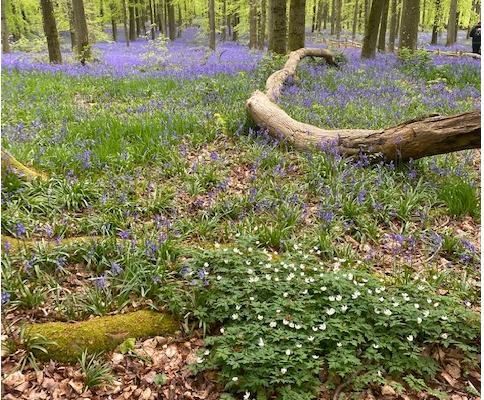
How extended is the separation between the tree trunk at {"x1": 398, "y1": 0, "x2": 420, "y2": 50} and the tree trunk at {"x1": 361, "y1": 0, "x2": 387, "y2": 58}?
1.05 meters

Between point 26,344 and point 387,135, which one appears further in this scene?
point 387,135

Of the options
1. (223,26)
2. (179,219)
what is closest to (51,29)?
(179,219)

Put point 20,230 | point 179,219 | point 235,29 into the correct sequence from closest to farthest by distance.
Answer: point 20,230 < point 179,219 < point 235,29

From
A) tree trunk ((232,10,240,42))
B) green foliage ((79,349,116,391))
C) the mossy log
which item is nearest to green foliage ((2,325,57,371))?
green foliage ((79,349,116,391))

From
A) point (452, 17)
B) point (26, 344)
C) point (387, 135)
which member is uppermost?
point (452, 17)

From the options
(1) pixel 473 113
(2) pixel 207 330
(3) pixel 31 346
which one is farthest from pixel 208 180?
(1) pixel 473 113

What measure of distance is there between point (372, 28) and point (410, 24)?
1566mm

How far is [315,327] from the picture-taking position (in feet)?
10.5

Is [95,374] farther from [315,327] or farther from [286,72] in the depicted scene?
[286,72]

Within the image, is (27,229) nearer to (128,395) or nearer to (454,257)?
(128,395)

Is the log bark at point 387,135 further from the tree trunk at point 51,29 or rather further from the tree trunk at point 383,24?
the tree trunk at point 383,24

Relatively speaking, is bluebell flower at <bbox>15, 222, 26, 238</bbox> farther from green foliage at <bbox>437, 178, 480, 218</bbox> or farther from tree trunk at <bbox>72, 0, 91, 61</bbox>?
tree trunk at <bbox>72, 0, 91, 61</bbox>

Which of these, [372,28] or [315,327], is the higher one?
[372,28]

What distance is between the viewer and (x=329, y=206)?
521 centimetres
